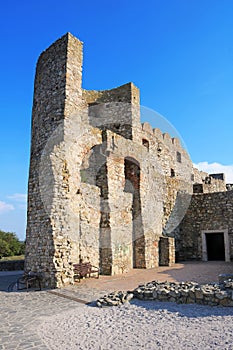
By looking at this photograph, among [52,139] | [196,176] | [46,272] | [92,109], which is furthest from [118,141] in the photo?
Answer: [196,176]

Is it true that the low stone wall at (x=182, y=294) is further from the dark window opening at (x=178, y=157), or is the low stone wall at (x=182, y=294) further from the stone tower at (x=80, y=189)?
the dark window opening at (x=178, y=157)

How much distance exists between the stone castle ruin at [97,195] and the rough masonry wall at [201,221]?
0.05m

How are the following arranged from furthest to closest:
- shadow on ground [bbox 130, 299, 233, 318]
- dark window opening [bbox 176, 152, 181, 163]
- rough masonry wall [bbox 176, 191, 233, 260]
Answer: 1. dark window opening [bbox 176, 152, 181, 163]
2. rough masonry wall [bbox 176, 191, 233, 260]
3. shadow on ground [bbox 130, 299, 233, 318]

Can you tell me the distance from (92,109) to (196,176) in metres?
12.2

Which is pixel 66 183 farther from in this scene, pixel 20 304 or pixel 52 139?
pixel 20 304

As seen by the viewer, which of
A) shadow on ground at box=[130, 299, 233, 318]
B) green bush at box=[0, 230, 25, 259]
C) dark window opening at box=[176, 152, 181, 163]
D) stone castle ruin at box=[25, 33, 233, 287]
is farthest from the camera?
green bush at box=[0, 230, 25, 259]

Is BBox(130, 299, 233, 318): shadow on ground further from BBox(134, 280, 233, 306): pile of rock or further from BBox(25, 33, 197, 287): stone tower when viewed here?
BBox(25, 33, 197, 287): stone tower

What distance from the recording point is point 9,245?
28.5 metres

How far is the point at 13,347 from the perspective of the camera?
13.4ft

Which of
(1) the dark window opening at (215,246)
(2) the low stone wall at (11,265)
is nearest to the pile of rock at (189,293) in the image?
(1) the dark window opening at (215,246)

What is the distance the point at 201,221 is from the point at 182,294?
33.2ft

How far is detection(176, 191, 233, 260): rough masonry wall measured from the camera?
14.9 meters

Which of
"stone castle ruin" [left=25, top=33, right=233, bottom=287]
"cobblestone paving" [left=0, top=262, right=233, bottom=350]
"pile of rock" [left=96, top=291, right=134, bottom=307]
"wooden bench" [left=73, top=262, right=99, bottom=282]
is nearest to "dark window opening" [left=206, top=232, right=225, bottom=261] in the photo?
"stone castle ruin" [left=25, top=33, right=233, bottom=287]

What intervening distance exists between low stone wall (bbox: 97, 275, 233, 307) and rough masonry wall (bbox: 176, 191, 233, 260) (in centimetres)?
904
